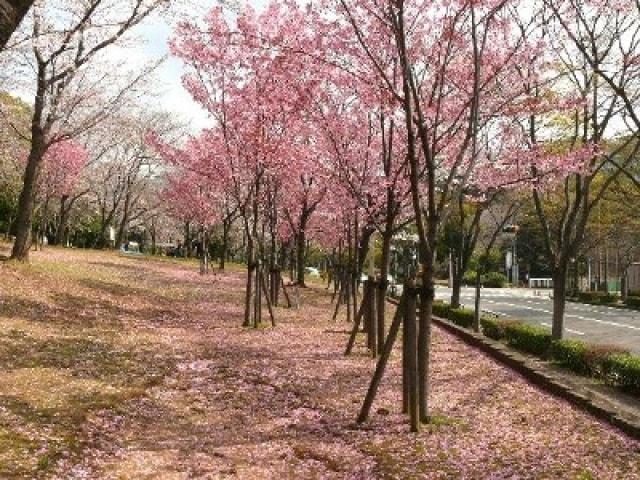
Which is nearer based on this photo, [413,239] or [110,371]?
[110,371]

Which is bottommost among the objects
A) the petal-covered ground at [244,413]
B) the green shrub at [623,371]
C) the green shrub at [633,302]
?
the petal-covered ground at [244,413]

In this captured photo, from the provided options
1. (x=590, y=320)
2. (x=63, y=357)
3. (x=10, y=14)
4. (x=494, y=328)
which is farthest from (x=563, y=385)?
(x=590, y=320)

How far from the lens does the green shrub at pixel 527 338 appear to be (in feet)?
53.7

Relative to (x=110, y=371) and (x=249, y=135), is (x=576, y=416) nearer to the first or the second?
(x=110, y=371)

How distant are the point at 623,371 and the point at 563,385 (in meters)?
1.28

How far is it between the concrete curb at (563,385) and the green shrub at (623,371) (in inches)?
23.0

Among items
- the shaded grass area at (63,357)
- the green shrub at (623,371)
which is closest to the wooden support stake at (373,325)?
the shaded grass area at (63,357)

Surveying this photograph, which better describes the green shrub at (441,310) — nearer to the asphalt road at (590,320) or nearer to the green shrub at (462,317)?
the green shrub at (462,317)

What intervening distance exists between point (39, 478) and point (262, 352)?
891cm

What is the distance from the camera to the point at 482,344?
18.4m

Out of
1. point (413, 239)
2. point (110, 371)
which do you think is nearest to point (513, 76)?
point (110, 371)

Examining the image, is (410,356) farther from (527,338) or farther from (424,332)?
(527,338)

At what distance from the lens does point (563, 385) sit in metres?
12.4

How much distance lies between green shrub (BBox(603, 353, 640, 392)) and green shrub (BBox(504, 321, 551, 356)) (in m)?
2.78
